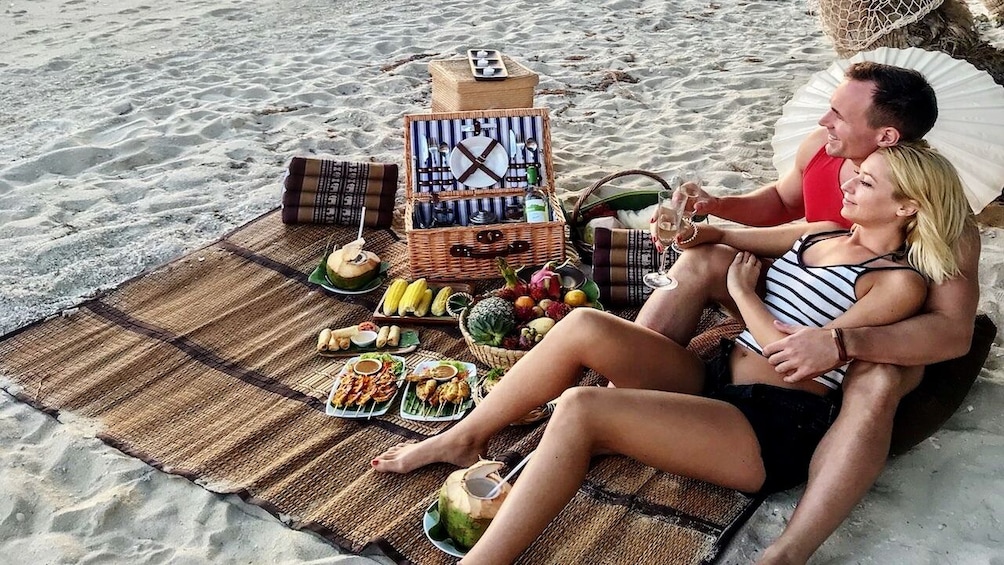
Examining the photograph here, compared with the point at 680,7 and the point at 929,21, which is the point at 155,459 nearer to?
the point at 929,21

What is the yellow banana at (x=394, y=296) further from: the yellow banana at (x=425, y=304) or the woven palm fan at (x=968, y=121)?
the woven palm fan at (x=968, y=121)

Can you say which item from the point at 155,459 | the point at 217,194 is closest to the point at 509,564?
the point at 155,459

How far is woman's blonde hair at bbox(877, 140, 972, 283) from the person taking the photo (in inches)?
93.5

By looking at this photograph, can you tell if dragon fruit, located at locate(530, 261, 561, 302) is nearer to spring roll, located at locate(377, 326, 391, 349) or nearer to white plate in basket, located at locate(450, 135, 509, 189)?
spring roll, located at locate(377, 326, 391, 349)

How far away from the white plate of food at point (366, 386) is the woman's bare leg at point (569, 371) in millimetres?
415


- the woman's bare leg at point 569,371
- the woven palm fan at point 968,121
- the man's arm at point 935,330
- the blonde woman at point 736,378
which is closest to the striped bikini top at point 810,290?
the blonde woman at point 736,378

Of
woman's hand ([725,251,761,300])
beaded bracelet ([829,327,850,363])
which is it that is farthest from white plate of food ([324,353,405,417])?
beaded bracelet ([829,327,850,363])

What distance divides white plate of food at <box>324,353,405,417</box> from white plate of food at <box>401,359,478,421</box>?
0.24ft

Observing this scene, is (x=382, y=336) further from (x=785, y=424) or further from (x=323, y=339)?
(x=785, y=424)

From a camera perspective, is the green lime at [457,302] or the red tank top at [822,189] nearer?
the red tank top at [822,189]

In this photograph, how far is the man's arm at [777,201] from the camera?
3305 mm

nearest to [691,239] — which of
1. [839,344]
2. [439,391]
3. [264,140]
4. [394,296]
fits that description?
[839,344]

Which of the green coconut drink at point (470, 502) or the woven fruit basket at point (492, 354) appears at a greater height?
the green coconut drink at point (470, 502)

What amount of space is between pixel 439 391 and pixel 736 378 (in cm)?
113
